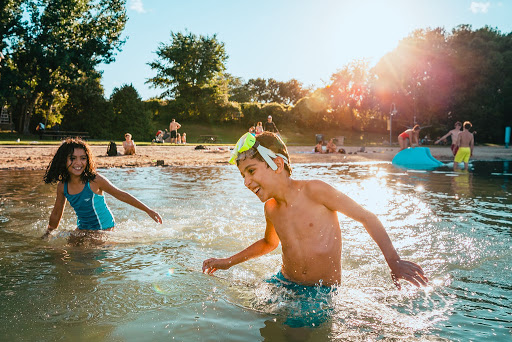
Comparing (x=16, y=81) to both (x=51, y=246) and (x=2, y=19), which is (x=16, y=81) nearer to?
(x=2, y=19)

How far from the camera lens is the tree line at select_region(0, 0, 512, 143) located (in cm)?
3303

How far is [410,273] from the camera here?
278cm

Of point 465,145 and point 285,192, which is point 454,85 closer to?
point 465,145

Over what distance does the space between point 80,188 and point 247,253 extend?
8.69 feet

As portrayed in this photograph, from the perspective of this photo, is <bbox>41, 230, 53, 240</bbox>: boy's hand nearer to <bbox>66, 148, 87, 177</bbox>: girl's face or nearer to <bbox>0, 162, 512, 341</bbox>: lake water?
<bbox>0, 162, 512, 341</bbox>: lake water

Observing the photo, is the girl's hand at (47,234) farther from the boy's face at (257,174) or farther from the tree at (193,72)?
the tree at (193,72)

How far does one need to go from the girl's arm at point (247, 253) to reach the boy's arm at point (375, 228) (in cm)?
52

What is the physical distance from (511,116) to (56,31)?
4409cm

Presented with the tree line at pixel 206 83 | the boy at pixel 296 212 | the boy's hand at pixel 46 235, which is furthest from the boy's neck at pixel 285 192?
the tree line at pixel 206 83

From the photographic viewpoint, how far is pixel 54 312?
118 inches

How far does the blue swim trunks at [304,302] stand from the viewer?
2.88 meters

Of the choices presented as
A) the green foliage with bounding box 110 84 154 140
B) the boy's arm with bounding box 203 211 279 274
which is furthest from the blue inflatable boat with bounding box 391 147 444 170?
the green foliage with bounding box 110 84 154 140

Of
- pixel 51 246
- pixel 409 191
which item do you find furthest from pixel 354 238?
pixel 409 191

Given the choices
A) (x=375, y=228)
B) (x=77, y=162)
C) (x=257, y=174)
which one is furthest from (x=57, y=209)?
(x=375, y=228)
